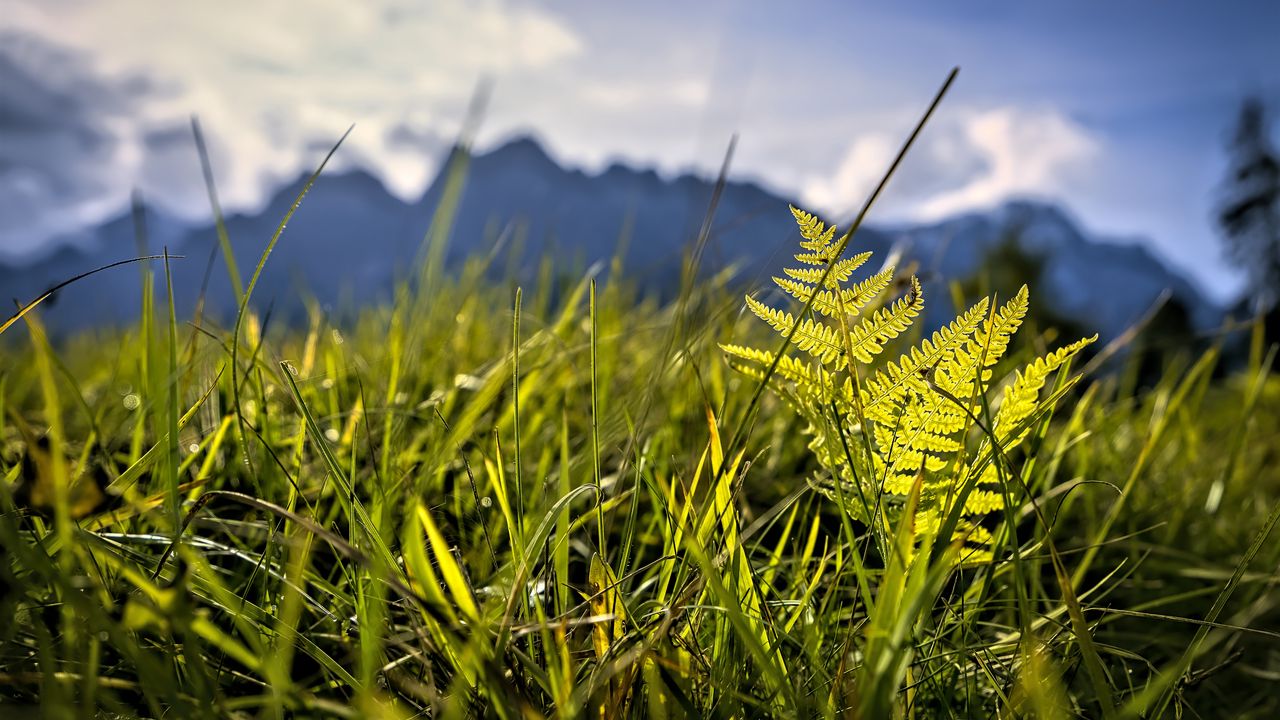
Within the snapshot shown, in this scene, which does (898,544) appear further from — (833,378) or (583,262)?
(583,262)

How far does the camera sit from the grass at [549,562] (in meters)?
0.55

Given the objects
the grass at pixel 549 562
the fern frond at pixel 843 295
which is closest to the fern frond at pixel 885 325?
the fern frond at pixel 843 295

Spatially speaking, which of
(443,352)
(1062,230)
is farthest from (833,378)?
(1062,230)

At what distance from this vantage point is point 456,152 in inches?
56.8

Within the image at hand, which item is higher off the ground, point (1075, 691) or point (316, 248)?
point (1075, 691)

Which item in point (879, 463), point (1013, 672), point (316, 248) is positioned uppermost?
point (879, 463)

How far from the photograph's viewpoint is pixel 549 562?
29.7 inches

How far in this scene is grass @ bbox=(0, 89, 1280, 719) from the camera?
1.81 ft

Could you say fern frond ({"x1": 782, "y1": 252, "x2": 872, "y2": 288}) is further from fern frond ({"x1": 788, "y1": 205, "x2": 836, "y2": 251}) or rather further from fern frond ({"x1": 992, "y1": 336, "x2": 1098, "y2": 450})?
fern frond ({"x1": 992, "y1": 336, "x2": 1098, "y2": 450})

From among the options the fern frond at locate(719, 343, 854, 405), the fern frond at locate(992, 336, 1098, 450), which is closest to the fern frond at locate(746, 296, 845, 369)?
the fern frond at locate(719, 343, 854, 405)

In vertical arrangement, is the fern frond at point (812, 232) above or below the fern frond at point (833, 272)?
above

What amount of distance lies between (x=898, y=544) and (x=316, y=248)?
13907 centimetres

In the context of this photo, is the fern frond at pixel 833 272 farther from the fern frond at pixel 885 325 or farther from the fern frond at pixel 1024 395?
the fern frond at pixel 1024 395

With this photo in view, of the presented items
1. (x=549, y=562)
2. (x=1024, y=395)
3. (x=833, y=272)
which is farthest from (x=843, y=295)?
(x=549, y=562)
